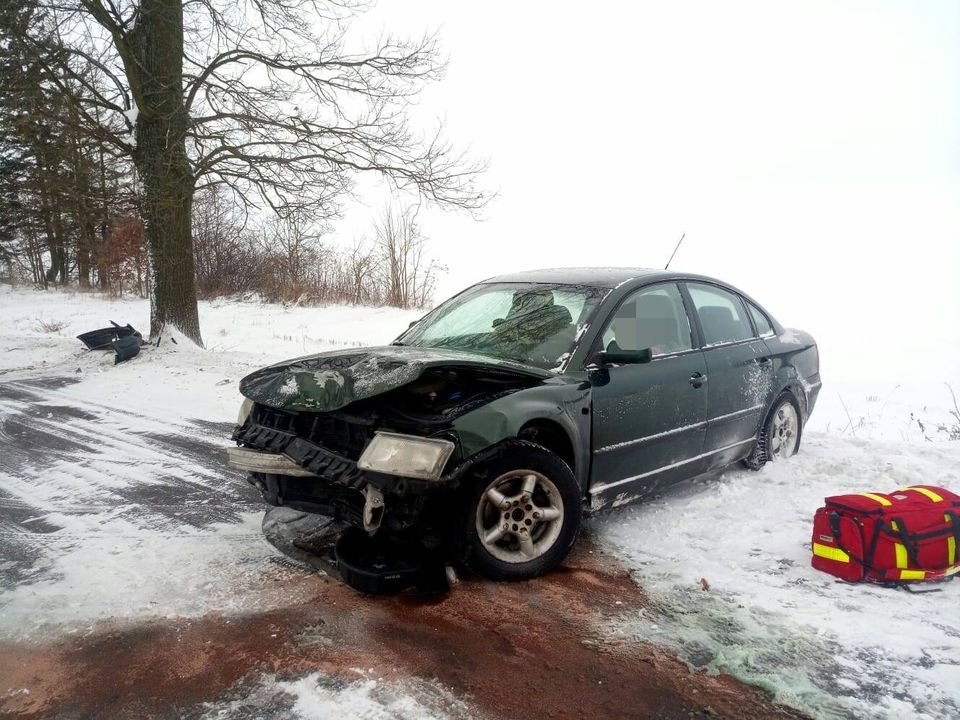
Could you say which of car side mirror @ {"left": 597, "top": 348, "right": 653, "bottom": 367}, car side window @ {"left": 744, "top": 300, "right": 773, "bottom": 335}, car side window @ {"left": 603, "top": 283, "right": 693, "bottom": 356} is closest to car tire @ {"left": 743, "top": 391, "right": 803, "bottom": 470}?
car side window @ {"left": 744, "top": 300, "right": 773, "bottom": 335}

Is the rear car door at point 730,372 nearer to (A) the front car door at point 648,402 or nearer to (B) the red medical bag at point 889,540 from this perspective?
(A) the front car door at point 648,402

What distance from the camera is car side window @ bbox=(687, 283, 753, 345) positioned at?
4895 millimetres

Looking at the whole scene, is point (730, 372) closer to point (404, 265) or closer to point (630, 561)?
point (630, 561)

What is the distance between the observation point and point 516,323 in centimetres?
436

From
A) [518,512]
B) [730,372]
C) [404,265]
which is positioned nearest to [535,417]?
[518,512]

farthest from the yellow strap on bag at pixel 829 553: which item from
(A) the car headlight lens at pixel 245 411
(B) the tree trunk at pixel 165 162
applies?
(B) the tree trunk at pixel 165 162

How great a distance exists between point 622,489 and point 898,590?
148cm

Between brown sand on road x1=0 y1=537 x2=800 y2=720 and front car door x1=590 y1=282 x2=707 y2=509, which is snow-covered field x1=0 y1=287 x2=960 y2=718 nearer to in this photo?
brown sand on road x1=0 y1=537 x2=800 y2=720

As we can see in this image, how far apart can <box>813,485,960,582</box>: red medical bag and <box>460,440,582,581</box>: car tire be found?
138 centimetres

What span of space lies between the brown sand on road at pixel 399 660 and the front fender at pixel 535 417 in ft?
2.52

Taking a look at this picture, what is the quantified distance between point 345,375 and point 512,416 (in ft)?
2.90

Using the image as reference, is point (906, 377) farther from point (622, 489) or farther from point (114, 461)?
point (114, 461)

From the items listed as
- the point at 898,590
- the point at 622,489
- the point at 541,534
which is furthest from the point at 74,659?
the point at 898,590

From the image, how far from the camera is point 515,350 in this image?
4.07 meters
